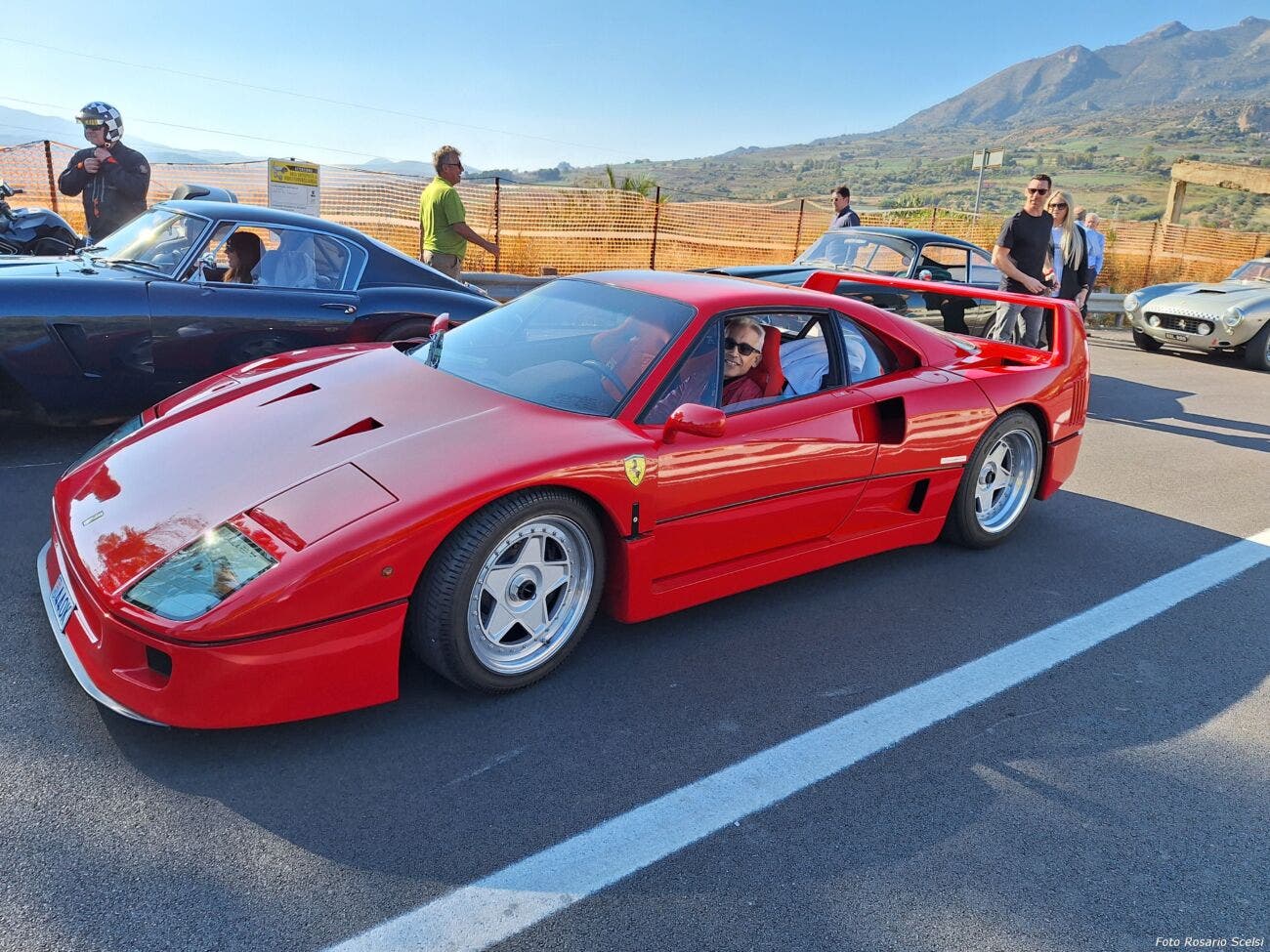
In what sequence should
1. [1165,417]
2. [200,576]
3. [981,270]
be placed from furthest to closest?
[981,270]
[1165,417]
[200,576]

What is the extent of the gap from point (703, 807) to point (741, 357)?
1.74 meters

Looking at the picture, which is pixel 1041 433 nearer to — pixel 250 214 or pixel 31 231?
pixel 250 214

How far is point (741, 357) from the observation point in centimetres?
355

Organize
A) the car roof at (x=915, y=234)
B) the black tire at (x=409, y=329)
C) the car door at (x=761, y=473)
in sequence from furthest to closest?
the car roof at (x=915, y=234) < the black tire at (x=409, y=329) < the car door at (x=761, y=473)

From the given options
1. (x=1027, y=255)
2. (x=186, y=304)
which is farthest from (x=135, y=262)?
(x=1027, y=255)

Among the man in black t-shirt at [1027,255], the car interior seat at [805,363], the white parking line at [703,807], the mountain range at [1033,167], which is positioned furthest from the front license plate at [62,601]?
the mountain range at [1033,167]

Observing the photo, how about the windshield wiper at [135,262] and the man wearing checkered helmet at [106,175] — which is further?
the man wearing checkered helmet at [106,175]

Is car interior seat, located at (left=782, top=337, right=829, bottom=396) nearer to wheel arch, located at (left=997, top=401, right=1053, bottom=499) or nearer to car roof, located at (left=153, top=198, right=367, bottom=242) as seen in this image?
wheel arch, located at (left=997, top=401, right=1053, bottom=499)

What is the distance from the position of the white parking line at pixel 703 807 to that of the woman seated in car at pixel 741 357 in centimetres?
121

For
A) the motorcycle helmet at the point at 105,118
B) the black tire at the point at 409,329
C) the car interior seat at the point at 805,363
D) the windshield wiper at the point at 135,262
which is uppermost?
the motorcycle helmet at the point at 105,118

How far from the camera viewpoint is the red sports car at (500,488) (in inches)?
93.9

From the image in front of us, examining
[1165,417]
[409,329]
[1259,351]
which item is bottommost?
[1165,417]

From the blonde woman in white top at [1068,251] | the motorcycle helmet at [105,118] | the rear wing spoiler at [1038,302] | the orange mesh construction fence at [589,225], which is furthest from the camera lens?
the orange mesh construction fence at [589,225]

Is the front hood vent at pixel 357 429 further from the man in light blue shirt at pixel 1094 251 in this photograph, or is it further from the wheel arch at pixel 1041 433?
the man in light blue shirt at pixel 1094 251
